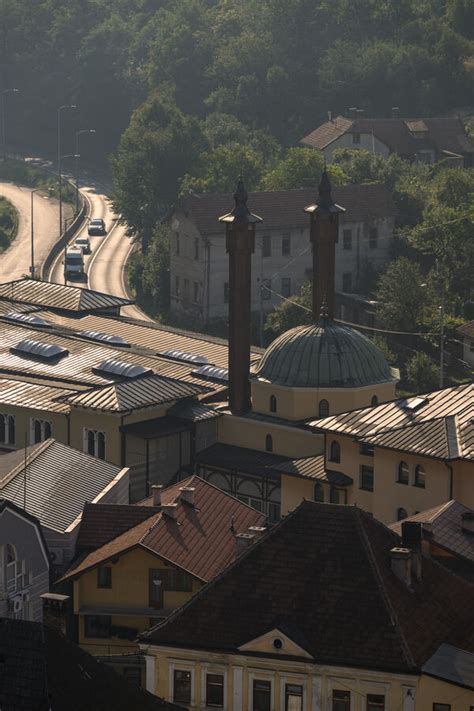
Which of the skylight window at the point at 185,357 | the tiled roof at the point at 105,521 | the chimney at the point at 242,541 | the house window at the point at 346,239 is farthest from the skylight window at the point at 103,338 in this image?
the chimney at the point at 242,541

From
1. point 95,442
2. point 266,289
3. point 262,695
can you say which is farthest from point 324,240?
point 262,695

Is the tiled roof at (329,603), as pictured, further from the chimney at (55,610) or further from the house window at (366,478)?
the house window at (366,478)

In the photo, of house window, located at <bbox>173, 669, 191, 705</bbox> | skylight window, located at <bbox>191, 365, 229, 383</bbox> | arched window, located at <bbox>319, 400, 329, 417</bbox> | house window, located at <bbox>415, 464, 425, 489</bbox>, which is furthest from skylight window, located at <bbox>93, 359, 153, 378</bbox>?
house window, located at <bbox>173, 669, 191, 705</bbox>

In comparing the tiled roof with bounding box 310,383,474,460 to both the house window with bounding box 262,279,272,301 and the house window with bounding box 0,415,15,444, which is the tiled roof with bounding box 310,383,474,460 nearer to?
the house window with bounding box 0,415,15,444

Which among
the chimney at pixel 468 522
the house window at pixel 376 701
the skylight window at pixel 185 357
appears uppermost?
the chimney at pixel 468 522

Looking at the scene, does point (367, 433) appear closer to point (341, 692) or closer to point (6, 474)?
point (6, 474)

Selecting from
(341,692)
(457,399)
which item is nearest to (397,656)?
(341,692)
